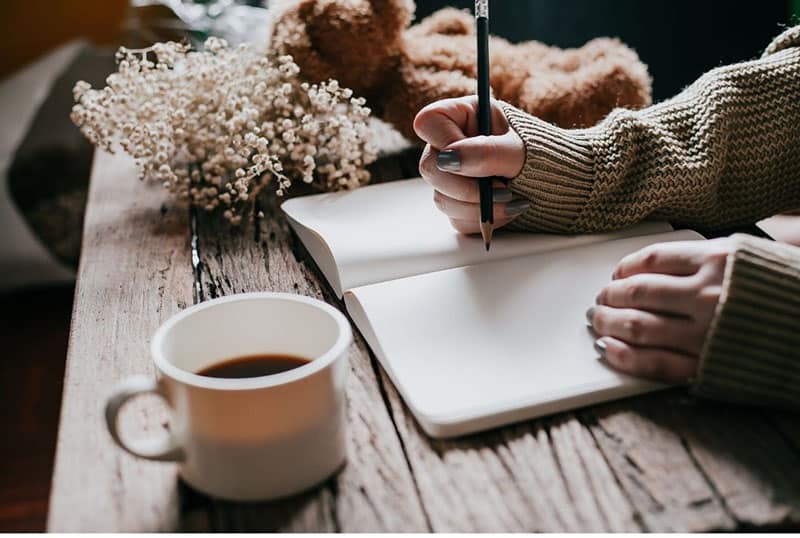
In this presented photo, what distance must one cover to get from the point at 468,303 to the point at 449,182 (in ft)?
0.55

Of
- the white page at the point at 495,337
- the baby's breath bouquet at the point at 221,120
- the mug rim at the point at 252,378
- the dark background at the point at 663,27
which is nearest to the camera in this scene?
the mug rim at the point at 252,378

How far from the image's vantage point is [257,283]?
2.81ft

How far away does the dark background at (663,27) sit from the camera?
1504 millimetres

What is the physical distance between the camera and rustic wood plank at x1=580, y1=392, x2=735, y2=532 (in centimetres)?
53

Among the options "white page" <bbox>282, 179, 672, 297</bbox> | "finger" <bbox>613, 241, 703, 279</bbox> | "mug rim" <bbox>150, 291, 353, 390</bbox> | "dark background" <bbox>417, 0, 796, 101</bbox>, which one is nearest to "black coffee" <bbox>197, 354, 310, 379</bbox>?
"mug rim" <bbox>150, 291, 353, 390</bbox>

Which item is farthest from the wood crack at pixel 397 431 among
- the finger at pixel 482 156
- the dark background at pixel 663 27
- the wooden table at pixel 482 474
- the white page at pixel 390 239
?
the dark background at pixel 663 27

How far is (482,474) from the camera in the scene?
571 millimetres

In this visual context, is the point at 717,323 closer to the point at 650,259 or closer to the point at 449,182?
the point at 650,259

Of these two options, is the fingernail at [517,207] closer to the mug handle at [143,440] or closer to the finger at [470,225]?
the finger at [470,225]

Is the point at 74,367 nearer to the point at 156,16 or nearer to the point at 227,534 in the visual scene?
the point at 227,534

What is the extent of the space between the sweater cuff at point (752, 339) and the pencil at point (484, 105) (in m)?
0.26

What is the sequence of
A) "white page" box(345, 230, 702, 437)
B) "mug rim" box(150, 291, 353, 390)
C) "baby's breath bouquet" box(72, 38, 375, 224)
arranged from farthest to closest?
"baby's breath bouquet" box(72, 38, 375, 224) → "white page" box(345, 230, 702, 437) → "mug rim" box(150, 291, 353, 390)

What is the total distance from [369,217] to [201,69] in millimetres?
300

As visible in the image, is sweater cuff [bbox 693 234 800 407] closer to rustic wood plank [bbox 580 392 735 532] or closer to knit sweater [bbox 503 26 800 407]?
rustic wood plank [bbox 580 392 735 532]
